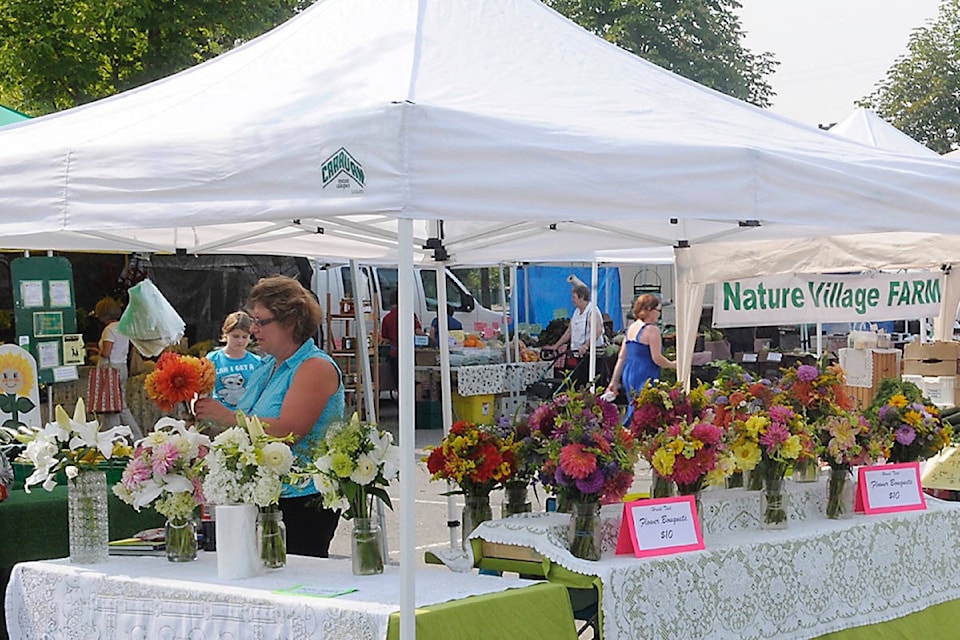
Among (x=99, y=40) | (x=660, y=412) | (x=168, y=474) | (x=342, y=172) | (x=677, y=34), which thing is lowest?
(x=168, y=474)

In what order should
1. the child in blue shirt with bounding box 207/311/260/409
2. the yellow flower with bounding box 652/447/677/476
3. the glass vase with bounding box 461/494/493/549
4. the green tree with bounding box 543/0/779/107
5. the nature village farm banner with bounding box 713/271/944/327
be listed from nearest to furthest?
the yellow flower with bounding box 652/447/677/476, the glass vase with bounding box 461/494/493/549, the child in blue shirt with bounding box 207/311/260/409, the nature village farm banner with bounding box 713/271/944/327, the green tree with bounding box 543/0/779/107

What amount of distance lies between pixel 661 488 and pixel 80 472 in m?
1.89

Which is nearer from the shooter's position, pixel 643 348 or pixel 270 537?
pixel 270 537

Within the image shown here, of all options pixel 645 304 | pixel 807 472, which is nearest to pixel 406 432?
pixel 807 472

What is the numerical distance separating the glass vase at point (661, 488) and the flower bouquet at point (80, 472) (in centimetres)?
176

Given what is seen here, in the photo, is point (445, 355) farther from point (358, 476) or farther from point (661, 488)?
point (358, 476)

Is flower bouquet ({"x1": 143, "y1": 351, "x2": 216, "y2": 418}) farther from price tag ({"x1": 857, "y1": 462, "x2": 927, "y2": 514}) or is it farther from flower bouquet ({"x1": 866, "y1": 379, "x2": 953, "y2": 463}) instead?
flower bouquet ({"x1": 866, "y1": 379, "x2": 953, "y2": 463})

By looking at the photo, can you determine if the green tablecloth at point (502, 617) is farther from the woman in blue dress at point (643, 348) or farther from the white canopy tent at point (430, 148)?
the woman in blue dress at point (643, 348)

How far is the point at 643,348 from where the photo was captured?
10.4 meters

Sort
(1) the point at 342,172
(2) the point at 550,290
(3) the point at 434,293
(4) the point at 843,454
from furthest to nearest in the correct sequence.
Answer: (2) the point at 550,290
(3) the point at 434,293
(4) the point at 843,454
(1) the point at 342,172

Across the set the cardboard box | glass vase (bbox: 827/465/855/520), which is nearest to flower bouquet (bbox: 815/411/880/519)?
glass vase (bbox: 827/465/855/520)

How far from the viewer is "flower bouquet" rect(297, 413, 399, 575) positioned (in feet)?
12.5

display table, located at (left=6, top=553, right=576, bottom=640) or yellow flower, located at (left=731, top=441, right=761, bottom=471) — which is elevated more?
yellow flower, located at (left=731, top=441, right=761, bottom=471)

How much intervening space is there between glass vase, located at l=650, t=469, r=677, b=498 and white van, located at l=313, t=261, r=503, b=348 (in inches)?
388
